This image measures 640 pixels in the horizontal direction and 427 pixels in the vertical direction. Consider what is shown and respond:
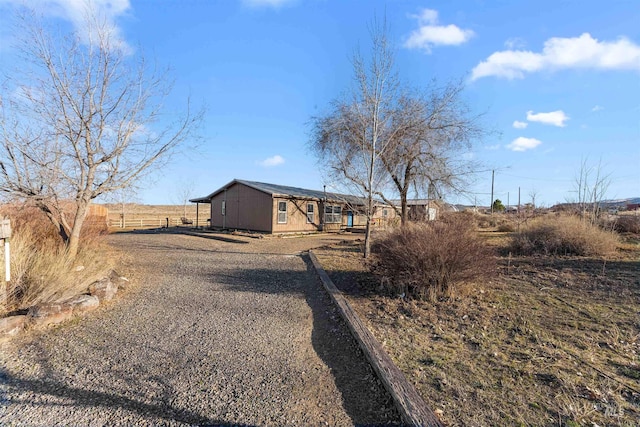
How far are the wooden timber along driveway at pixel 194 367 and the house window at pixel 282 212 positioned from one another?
13.1 metres

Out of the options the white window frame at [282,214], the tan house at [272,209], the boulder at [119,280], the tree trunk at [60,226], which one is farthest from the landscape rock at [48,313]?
the white window frame at [282,214]

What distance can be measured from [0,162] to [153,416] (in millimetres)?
7366

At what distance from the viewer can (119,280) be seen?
6.93m

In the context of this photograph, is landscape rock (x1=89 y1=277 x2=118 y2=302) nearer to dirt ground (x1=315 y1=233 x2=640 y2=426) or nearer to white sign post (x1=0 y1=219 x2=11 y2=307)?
white sign post (x1=0 y1=219 x2=11 y2=307)

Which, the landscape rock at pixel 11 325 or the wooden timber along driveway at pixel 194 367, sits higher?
the landscape rock at pixel 11 325

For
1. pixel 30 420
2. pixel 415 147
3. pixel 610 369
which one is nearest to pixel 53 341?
pixel 30 420

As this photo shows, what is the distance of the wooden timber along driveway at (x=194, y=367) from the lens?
2.72m

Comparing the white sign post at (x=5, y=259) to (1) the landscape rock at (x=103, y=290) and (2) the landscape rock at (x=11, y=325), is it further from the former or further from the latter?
(1) the landscape rock at (x=103, y=290)

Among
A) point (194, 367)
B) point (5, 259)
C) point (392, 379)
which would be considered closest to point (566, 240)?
point (392, 379)

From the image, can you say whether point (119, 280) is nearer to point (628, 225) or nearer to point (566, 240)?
point (566, 240)

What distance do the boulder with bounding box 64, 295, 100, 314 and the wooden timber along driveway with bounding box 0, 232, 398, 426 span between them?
5.9 inches

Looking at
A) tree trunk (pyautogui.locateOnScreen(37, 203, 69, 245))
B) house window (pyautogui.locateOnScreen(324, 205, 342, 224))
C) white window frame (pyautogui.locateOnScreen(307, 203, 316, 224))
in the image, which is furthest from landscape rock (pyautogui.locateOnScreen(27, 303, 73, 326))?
house window (pyautogui.locateOnScreen(324, 205, 342, 224))

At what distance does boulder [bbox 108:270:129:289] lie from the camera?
6.71 m

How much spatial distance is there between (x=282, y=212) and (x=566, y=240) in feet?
45.0
